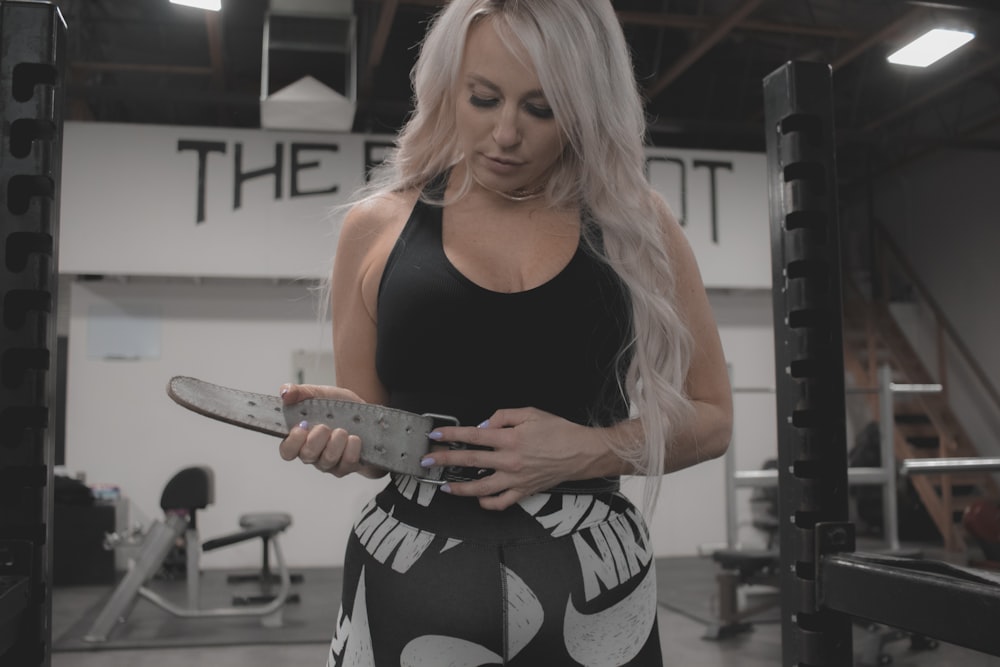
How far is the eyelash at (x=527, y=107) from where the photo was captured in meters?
0.91

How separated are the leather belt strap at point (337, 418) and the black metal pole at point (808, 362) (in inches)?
13.4

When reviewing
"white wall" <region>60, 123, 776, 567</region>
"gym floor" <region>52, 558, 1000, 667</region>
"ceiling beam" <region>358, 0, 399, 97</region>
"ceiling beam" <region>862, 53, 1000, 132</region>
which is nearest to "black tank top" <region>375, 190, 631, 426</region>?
"gym floor" <region>52, 558, 1000, 667</region>

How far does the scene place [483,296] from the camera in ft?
2.93

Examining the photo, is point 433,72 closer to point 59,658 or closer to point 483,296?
point 483,296

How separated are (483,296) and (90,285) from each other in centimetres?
580

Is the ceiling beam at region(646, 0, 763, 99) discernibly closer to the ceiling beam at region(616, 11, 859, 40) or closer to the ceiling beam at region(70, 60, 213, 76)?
the ceiling beam at region(616, 11, 859, 40)

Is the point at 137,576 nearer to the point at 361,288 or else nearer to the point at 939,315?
the point at 361,288

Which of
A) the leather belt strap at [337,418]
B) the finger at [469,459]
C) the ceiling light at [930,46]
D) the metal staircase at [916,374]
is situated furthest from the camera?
the metal staircase at [916,374]

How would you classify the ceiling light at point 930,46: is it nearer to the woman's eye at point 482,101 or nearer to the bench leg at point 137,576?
the bench leg at point 137,576

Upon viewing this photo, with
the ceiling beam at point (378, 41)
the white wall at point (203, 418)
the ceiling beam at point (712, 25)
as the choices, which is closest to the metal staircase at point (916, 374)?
the white wall at point (203, 418)

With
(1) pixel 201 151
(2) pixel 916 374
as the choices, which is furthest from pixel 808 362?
(2) pixel 916 374

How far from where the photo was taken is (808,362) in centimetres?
83

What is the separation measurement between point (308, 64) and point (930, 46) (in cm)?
394

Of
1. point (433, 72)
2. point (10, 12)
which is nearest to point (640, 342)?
point (433, 72)
